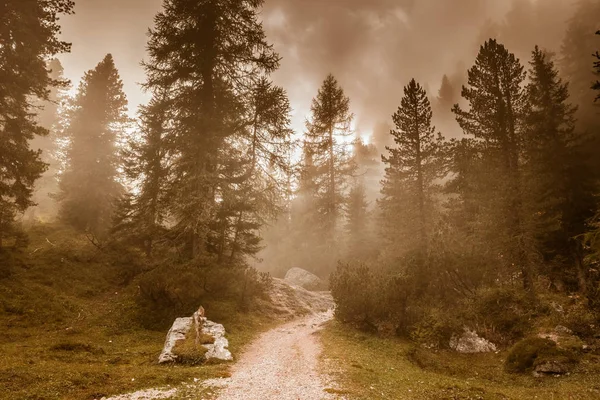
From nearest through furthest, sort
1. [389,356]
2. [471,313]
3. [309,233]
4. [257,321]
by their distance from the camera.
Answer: [389,356]
[471,313]
[257,321]
[309,233]

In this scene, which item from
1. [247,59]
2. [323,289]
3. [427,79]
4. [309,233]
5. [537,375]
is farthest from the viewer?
[427,79]

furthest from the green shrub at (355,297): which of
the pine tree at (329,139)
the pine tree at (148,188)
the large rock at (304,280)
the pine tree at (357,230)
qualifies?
the pine tree at (329,139)

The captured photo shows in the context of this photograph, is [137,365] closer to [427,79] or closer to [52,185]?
[52,185]

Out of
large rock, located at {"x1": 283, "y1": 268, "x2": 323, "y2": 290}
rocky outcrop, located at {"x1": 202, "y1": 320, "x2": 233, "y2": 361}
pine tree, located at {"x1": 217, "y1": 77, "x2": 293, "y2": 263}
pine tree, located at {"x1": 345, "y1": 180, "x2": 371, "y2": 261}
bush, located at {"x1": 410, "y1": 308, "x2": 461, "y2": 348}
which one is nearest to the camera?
rocky outcrop, located at {"x1": 202, "y1": 320, "x2": 233, "y2": 361}

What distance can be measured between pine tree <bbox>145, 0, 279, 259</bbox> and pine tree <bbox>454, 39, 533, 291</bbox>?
1419cm

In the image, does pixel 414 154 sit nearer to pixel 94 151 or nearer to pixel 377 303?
pixel 377 303

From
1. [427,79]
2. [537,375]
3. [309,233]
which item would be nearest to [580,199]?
[537,375]

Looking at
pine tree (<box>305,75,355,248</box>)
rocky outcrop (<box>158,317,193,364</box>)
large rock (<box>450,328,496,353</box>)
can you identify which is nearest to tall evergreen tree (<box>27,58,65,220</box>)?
pine tree (<box>305,75,355,248</box>)

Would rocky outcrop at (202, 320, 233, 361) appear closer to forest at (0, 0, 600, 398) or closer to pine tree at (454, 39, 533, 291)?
forest at (0, 0, 600, 398)

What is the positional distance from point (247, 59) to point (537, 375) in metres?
22.2

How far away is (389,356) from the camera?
1343 centimetres

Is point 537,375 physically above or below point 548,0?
below

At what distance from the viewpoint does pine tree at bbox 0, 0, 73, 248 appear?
14.6 meters

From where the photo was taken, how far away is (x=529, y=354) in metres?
12.3
